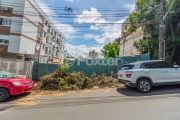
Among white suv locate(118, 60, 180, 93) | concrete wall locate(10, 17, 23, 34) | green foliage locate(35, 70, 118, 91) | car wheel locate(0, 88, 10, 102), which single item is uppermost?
concrete wall locate(10, 17, 23, 34)

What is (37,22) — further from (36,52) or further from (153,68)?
(153,68)

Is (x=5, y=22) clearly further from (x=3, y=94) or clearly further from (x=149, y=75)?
(x=149, y=75)

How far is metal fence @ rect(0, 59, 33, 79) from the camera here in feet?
34.1

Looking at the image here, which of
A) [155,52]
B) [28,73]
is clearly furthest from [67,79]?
[155,52]

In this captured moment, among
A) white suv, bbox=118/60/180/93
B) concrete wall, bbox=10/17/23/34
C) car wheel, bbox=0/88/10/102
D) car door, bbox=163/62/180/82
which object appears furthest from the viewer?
concrete wall, bbox=10/17/23/34

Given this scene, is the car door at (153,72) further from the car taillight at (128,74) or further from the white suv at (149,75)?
the car taillight at (128,74)

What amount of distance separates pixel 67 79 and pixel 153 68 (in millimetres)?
5253

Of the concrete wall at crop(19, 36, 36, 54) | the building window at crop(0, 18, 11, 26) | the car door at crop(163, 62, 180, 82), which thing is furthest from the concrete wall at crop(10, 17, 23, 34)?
the car door at crop(163, 62, 180, 82)

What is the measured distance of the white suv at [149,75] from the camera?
21.0 feet

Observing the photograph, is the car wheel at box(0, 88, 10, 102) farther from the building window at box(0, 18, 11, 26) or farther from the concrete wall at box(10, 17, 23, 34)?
the building window at box(0, 18, 11, 26)

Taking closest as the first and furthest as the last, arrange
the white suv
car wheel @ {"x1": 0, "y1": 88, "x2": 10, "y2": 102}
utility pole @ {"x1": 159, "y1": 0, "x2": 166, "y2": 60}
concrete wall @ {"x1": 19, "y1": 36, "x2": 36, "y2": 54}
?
car wheel @ {"x1": 0, "y1": 88, "x2": 10, "y2": 102}
the white suv
utility pole @ {"x1": 159, "y1": 0, "x2": 166, "y2": 60}
concrete wall @ {"x1": 19, "y1": 36, "x2": 36, "y2": 54}

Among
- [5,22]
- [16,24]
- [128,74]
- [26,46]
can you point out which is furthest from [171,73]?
[5,22]

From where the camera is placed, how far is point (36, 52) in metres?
24.3

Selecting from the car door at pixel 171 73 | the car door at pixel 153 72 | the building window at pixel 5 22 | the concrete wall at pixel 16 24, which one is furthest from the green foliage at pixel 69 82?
the building window at pixel 5 22
